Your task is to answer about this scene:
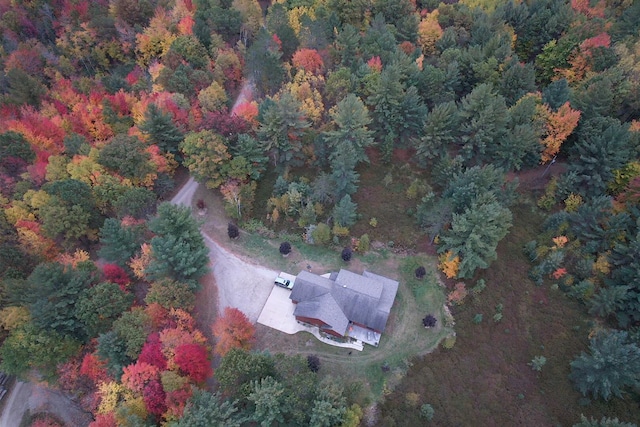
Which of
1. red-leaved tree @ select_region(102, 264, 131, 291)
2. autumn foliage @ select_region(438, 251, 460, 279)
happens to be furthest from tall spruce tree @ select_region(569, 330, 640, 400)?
red-leaved tree @ select_region(102, 264, 131, 291)

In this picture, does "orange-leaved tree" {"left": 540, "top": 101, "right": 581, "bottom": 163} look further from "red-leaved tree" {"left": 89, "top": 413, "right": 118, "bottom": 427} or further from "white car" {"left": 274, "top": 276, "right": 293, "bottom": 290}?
"red-leaved tree" {"left": 89, "top": 413, "right": 118, "bottom": 427}

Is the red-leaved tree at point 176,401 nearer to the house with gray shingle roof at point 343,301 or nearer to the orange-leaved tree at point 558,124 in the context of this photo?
the house with gray shingle roof at point 343,301

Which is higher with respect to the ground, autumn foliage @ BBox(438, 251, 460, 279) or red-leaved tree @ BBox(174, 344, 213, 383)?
red-leaved tree @ BBox(174, 344, 213, 383)

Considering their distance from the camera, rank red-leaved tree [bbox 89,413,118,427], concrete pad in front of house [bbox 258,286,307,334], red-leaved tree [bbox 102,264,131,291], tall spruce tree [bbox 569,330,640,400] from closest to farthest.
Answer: tall spruce tree [bbox 569,330,640,400]
red-leaved tree [bbox 89,413,118,427]
concrete pad in front of house [bbox 258,286,307,334]
red-leaved tree [bbox 102,264,131,291]

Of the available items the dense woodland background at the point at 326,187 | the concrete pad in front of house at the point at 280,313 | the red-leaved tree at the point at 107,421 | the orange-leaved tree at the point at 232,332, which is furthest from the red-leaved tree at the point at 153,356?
Result: the concrete pad in front of house at the point at 280,313

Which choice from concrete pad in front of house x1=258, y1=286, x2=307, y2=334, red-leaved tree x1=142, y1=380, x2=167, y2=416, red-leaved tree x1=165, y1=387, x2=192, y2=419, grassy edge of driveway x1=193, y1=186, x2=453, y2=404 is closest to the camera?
red-leaved tree x1=165, y1=387, x2=192, y2=419
